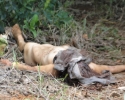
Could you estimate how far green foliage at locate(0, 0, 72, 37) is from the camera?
458 cm

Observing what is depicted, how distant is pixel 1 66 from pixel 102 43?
5.23 feet

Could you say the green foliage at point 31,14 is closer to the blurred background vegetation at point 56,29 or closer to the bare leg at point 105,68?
the blurred background vegetation at point 56,29

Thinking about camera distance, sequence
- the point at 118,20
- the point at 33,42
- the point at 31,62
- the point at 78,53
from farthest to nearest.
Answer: the point at 118,20
the point at 33,42
the point at 31,62
the point at 78,53

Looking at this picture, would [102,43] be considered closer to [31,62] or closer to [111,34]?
[111,34]

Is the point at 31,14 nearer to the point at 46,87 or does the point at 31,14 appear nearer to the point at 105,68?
the point at 105,68

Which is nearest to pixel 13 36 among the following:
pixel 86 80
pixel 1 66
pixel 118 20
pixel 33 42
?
pixel 33 42

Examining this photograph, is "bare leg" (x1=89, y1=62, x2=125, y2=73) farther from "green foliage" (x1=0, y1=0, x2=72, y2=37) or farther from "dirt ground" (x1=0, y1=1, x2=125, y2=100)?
"green foliage" (x1=0, y1=0, x2=72, y2=37)

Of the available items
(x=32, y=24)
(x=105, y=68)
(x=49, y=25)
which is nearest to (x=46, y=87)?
(x=105, y=68)

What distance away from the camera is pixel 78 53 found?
3.85m

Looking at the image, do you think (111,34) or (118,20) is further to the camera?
(118,20)

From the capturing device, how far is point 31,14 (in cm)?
468

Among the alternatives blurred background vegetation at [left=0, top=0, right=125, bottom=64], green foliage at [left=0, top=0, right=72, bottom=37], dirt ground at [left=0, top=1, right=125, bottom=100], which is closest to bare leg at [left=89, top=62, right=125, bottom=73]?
dirt ground at [left=0, top=1, right=125, bottom=100]

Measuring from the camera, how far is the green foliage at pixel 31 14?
4.58 metres

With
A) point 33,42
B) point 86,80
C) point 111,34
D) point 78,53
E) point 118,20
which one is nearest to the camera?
point 86,80
